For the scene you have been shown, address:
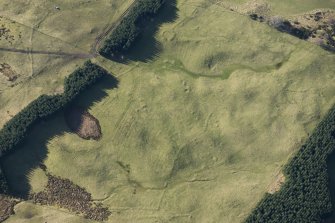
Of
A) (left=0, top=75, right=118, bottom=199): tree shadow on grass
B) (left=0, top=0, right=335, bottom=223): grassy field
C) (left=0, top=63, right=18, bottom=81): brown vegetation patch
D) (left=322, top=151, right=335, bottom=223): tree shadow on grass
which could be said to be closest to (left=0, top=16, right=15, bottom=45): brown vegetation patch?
(left=0, top=0, right=335, bottom=223): grassy field

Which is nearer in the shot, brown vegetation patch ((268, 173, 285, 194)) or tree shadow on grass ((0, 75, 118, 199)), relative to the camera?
brown vegetation patch ((268, 173, 285, 194))

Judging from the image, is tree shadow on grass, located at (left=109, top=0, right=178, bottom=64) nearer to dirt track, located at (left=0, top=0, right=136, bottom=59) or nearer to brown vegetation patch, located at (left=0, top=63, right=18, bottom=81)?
dirt track, located at (left=0, top=0, right=136, bottom=59)

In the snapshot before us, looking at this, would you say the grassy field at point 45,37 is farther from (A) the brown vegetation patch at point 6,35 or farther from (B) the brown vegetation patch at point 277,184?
(B) the brown vegetation patch at point 277,184

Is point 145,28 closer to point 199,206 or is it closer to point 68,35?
point 68,35

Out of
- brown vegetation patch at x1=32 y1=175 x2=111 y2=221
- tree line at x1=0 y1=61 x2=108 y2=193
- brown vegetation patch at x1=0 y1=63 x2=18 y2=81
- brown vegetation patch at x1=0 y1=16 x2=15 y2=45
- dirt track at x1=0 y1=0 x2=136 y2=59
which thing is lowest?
brown vegetation patch at x1=32 y1=175 x2=111 y2=221

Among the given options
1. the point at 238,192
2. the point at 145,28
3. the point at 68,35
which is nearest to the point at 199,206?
the point at 238,192

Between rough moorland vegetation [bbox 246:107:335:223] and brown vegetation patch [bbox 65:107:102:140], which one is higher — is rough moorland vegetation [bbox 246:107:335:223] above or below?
below

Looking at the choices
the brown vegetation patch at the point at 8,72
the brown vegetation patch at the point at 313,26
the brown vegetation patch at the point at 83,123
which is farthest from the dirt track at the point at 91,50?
the brown vegetation patch at the point at 313,26
